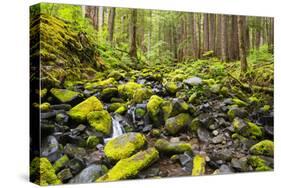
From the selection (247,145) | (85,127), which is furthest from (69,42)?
(247,145)

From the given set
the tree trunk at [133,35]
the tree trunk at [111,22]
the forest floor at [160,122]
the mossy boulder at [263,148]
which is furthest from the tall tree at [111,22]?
the mossy boulder at [263,148]

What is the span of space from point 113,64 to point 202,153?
5.71 feet

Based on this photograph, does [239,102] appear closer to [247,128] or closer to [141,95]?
[247,128]

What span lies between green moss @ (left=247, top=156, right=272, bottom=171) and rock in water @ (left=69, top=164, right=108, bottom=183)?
2.28m

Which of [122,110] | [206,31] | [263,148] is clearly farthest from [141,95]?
[263,148]

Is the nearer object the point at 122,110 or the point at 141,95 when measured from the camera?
the point at 122,110

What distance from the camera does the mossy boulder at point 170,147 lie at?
7961 mm

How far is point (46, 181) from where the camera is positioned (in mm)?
→ 7242

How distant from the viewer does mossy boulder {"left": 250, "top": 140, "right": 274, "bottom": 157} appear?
868cm

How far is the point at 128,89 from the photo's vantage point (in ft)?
25.9

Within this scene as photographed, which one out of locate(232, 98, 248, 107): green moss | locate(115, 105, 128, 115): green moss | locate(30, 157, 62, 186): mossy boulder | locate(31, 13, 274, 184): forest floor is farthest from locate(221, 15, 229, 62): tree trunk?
locate(30, 157, 62, 186): mossy boulder

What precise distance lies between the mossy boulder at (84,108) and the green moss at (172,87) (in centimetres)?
104

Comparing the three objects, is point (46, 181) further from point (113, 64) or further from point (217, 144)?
point (217, 144)

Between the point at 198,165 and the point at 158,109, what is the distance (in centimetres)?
94
